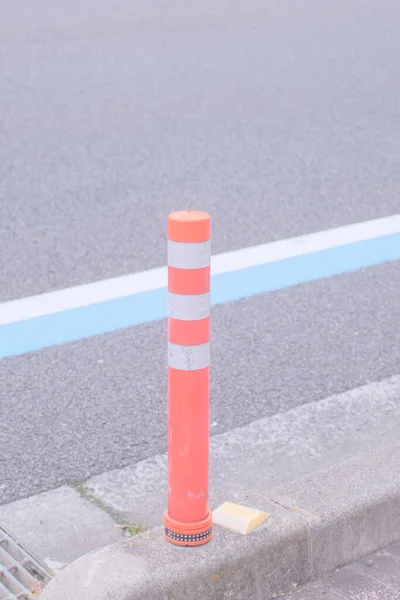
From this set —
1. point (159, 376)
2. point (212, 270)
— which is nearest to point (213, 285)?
point (212, 270)

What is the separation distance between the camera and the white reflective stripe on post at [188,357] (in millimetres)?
2533

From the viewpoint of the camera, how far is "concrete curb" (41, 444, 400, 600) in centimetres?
256

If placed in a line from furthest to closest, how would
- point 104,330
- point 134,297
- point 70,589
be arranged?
point 134,297
point 104,330
point 70,589

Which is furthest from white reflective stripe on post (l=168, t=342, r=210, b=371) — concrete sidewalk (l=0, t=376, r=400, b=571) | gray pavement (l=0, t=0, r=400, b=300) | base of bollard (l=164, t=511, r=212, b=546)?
gray pavement (l=0, t=0, r=400, b=300)

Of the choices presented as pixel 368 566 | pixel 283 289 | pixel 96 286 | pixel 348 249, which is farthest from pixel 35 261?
pixel 368 566

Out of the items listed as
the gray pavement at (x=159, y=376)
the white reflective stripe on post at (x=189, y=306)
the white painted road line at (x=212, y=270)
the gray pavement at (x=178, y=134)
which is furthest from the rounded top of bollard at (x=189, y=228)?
the gray pavement at (x=178, y=134)

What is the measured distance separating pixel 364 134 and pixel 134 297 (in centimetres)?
322

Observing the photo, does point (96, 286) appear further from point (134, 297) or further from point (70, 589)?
point (70, 589)

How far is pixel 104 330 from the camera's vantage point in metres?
4.34

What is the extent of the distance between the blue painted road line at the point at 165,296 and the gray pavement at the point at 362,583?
1740 mm

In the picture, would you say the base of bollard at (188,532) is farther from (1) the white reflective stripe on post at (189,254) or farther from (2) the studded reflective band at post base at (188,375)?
(1) the white reflective stripe on post at (189,254)

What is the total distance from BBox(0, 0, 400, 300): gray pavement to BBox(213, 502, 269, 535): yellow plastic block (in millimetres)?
2129

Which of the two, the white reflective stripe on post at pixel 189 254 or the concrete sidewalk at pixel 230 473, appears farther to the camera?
the concrete sidewalk at pixel 230 473

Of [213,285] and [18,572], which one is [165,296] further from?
[18,572]
